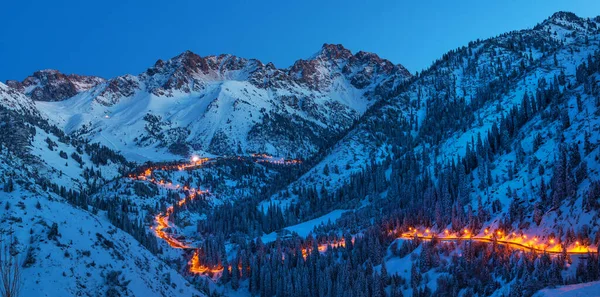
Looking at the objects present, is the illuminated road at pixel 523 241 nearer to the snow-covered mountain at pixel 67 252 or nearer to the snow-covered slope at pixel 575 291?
the snow-covered slope at pixel 575 291

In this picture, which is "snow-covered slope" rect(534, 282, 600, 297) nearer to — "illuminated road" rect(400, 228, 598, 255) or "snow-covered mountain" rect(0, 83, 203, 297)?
"illuminated road" rect(400, 228, 598, 255)

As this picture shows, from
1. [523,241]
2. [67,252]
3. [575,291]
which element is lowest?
[575,291]

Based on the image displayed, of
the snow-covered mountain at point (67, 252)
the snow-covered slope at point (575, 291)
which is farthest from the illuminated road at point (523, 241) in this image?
the snow-covered mountain at point (67, 252)

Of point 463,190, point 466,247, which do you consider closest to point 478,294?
point 466,247

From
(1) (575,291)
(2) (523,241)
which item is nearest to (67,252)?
(1) (575,291)

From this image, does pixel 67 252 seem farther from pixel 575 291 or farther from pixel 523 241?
pixel 523 241

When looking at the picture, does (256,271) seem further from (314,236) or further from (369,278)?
(369,278)

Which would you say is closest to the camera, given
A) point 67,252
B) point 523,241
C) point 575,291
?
point 575,291

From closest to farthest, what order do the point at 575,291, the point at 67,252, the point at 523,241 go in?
the point at 575,291
the point at 67,252
the point at 523,241

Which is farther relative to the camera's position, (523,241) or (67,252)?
(523,241)

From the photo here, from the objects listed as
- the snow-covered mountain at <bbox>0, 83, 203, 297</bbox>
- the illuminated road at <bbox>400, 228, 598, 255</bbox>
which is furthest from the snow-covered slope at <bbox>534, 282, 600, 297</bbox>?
the snow-covered mountain at <bbox>0, 83, 203, 297</bbox>

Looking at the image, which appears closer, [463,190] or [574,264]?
[574,264]
